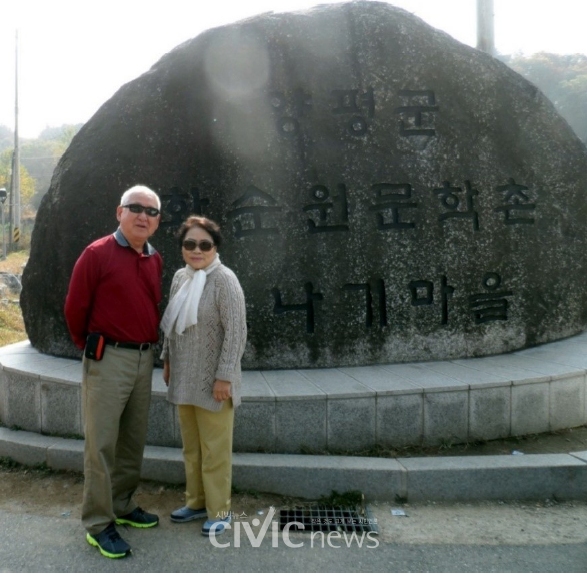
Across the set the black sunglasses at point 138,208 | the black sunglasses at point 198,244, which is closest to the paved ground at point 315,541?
the black sunglasses at point 198,244

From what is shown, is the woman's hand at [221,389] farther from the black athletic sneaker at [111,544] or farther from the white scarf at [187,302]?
the black athletic sneaker at [111,544]

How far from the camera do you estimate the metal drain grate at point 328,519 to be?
3.14 meters

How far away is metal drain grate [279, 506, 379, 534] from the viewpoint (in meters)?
3.14

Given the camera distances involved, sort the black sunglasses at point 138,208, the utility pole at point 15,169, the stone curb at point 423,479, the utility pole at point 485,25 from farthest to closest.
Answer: the utility pole at point 15,169, the utility pole at point 485,25, the stone curb at point 423,479, the black sunglasses at point 138,208

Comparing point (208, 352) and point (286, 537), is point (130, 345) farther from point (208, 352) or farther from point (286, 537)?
point (286, 537)

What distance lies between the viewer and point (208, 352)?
288 cm

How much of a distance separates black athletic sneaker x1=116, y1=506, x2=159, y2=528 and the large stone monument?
158 centimetres

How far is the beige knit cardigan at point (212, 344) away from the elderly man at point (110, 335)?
0.24 meters

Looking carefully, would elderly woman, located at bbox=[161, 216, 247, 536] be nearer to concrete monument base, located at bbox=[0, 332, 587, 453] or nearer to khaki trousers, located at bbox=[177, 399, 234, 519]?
khaki trousers, located at bbox=[177, 399, 234, 519]

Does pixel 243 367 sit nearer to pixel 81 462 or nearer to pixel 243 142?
pixel 81 462

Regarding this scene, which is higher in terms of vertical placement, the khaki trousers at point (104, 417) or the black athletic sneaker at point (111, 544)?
the khaki trousers at point (104, 417)

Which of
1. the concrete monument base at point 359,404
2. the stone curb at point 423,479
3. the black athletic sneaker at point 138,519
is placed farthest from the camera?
the concrete monument base at point 359,404

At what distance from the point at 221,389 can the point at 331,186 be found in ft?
7.44

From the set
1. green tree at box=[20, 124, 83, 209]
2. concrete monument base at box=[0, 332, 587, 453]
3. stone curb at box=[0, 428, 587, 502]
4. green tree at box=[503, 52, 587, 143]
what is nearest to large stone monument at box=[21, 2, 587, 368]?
concrete monument base at box=[0, 332, 587, 453]
